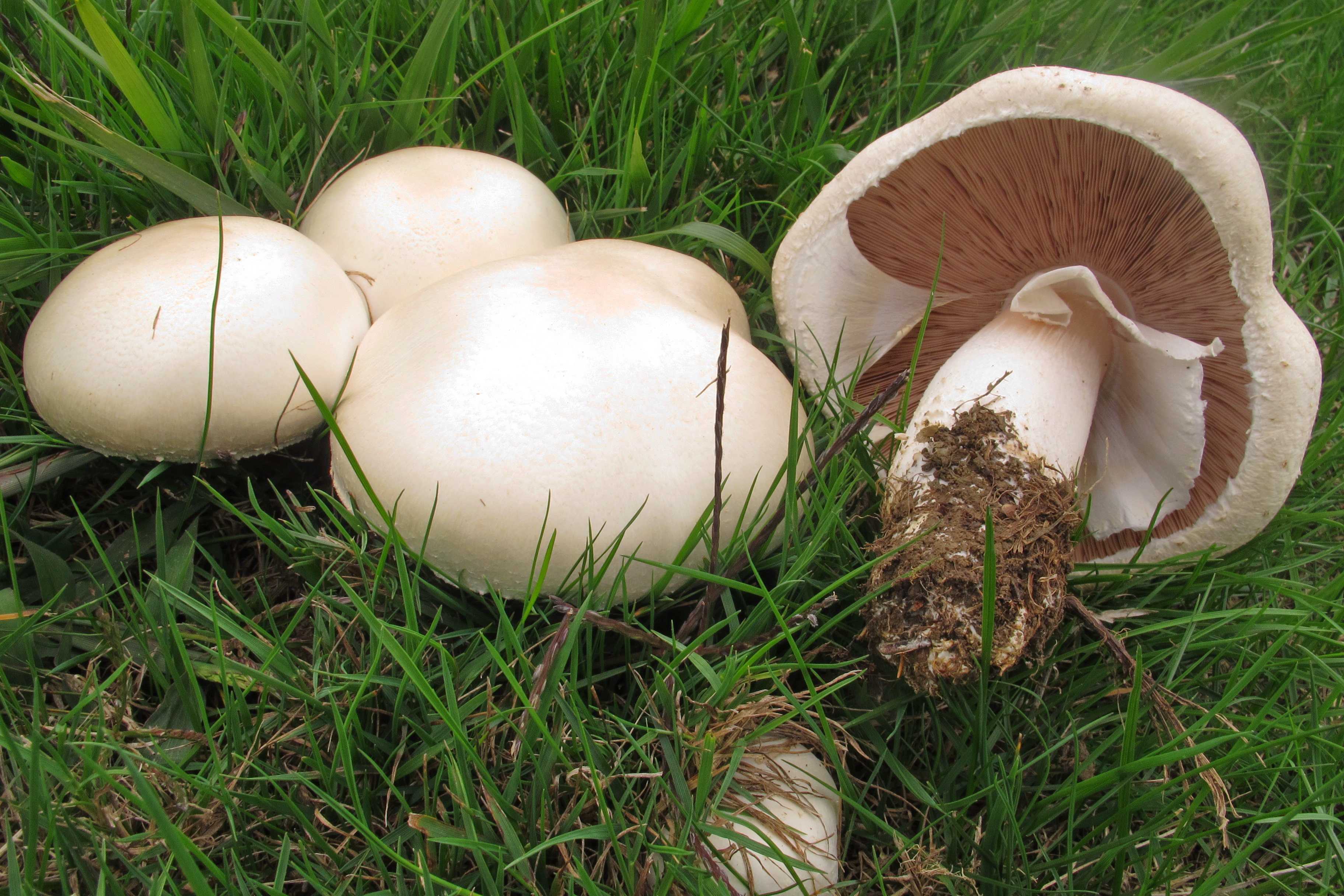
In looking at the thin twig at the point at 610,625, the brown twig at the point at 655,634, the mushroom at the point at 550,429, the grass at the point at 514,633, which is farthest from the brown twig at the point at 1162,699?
the thin twig at the point at 610,625

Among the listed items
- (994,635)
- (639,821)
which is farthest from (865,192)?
(639,821)

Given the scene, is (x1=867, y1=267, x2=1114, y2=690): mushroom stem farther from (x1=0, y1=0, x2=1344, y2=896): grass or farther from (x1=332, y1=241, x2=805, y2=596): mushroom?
(x1=332, y1=241, x2=805, y2=596): mushroom

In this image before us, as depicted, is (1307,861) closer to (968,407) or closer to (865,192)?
(968,407)

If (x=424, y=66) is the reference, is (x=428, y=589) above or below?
below

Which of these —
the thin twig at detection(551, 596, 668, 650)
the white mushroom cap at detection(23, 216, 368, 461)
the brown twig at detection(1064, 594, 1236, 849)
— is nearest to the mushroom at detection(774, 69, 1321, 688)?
the brown twig at detection(1064, 594, 1236, 849)

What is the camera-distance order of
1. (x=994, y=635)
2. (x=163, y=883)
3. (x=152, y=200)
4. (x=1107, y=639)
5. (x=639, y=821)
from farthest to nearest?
(x=152, y=200) < (x=1107, y=639) < (x=994, y=635) < (x=639, y=821) < (x=163, y=883)

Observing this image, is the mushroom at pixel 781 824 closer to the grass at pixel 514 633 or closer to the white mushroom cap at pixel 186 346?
the grass at pixel 514 633
